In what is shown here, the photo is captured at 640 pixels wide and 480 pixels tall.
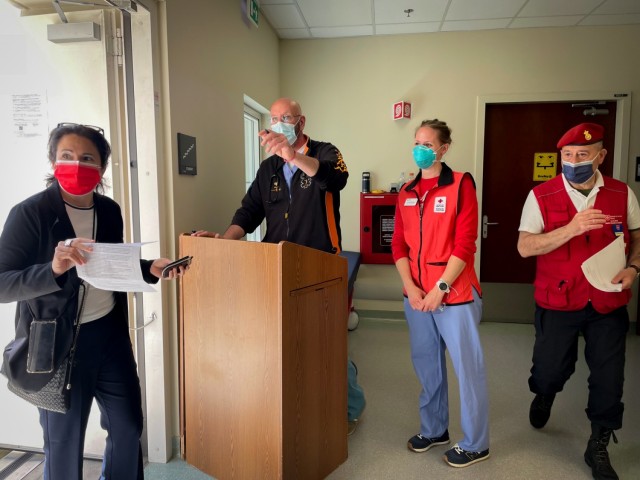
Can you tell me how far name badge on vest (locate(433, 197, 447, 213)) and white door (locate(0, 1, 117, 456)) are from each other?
149cm

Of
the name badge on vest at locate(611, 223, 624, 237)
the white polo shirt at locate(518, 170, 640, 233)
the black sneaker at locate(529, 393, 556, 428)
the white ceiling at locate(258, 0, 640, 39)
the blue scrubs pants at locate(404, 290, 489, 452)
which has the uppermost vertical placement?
the white ceiling at locate(258, 0, 640, 39)

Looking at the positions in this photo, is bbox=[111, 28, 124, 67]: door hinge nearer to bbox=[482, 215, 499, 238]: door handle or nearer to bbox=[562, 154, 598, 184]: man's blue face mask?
bbox=[562, 154, 598, 184]: man's blue face mask

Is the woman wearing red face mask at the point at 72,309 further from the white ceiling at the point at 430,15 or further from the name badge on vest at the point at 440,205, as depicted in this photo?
the white ceiling at the point at 430,15

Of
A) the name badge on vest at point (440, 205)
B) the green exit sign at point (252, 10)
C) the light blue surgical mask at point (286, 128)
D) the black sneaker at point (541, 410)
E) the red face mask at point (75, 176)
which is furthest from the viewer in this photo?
the green exit sign at point (252, 10)

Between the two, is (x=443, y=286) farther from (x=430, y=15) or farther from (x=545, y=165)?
(x=545, y=165)

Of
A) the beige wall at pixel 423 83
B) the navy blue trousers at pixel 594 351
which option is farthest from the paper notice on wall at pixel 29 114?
the beige wall at pixel 423 83

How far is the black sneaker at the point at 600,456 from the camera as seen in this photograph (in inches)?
79.0

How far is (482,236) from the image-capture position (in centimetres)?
443

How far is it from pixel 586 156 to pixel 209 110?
6.42 ft

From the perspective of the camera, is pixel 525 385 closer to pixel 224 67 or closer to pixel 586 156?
pixel 586 156

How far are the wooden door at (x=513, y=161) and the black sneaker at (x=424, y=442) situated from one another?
249 cm

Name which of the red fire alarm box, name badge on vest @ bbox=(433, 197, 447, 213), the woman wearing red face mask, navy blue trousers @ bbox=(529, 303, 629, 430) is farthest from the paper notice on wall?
the red fire alarm box

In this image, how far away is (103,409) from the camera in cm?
157

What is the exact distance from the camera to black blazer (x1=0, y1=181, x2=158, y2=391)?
1236 mm
